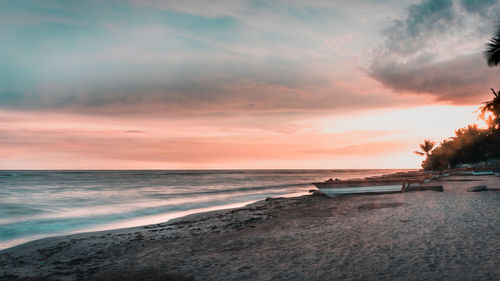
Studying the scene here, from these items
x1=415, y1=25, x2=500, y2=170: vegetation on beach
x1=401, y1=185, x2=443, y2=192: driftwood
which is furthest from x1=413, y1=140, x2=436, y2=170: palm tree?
x1=401, y1=185, x2=443, y2=192: driftwood

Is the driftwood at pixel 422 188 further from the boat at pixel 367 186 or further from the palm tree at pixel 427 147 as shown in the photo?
the palm tree at pixel 427 147

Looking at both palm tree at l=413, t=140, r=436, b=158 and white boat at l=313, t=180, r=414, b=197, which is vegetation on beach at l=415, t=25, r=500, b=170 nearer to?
palm tree at l=413, t=140, r=436, b=158

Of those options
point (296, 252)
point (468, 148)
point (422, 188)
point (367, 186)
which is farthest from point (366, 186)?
point (468, 148)

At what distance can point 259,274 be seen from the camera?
20.0 ft

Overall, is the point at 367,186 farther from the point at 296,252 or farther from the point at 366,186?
the point at 296,252

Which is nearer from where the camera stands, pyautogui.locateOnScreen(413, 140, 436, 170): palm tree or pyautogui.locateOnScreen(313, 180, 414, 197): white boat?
pyautogui.locateOnScreen(313, 180, 414, 197): white boat

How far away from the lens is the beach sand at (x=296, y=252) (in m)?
5.92

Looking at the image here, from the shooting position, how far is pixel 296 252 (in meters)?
7.55

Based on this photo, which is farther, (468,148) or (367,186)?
(468,148)

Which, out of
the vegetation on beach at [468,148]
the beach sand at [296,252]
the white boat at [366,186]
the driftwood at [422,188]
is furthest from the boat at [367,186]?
the vegetation on beach at [468,148]

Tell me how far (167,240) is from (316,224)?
5623 mm

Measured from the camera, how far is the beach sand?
592cm

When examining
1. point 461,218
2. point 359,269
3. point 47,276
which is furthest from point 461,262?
point 47,276

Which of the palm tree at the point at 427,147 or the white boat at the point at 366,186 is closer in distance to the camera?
the white boat at the point at 366,186
